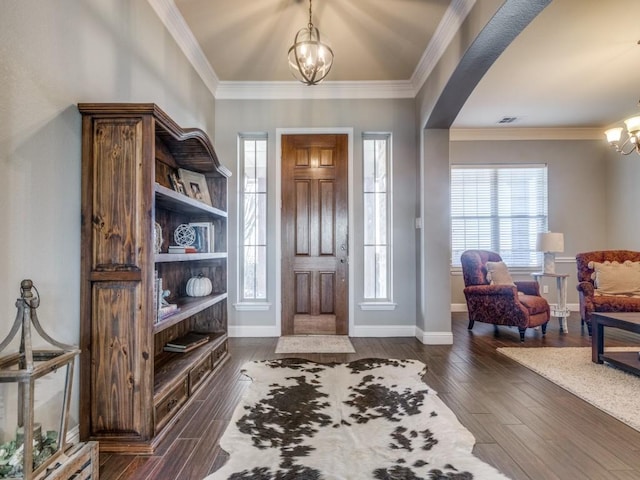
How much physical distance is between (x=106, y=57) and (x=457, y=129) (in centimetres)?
519

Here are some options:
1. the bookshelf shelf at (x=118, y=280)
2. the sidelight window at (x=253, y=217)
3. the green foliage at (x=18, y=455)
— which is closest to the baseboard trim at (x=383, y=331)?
the sidelight window at (x=253, y=217)

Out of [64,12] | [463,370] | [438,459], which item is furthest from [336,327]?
[64,12]

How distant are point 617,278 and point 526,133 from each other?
8.85 feet

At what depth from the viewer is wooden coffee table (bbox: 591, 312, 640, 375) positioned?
9.14 feet

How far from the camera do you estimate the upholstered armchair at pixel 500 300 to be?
406 centimetres

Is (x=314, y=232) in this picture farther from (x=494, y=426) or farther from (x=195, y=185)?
(x=494, y=426)

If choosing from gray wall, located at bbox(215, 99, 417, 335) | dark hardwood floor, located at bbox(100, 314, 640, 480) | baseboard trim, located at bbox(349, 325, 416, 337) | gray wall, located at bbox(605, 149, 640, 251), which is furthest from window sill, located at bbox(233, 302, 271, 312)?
gray wall, located at bbox(605, 149, 640, 251)

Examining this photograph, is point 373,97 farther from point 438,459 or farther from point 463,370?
point 438,459

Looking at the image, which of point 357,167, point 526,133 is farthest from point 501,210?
point 357,167

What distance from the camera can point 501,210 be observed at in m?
5.92

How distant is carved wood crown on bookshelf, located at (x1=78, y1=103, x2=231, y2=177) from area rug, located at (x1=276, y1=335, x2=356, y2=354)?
1898mm

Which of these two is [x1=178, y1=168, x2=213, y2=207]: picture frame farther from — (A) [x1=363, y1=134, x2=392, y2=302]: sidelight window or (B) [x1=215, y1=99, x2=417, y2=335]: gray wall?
(A) [x1=363, y1=134, x2=392, y2=302]: sidelight window

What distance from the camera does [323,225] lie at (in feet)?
14.0

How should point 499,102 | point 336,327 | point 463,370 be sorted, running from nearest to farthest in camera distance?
point 463,370 → point 336,327 → point 499,102
